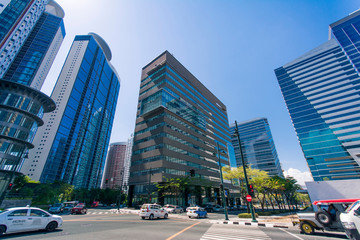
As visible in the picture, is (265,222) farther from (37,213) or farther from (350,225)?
(37,213)

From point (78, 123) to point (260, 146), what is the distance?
14180 cm

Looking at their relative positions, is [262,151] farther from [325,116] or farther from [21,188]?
[21,188]

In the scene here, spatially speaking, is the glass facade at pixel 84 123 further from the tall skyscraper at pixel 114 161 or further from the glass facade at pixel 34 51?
the tall skyscraper at pixel 114 161

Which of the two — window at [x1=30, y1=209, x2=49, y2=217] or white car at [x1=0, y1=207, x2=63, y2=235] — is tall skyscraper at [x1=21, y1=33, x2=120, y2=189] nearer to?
window at [x1=30, y1=209, x2=49, y2=217]

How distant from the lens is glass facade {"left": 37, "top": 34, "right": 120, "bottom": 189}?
9594cm

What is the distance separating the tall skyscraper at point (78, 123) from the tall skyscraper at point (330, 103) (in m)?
144

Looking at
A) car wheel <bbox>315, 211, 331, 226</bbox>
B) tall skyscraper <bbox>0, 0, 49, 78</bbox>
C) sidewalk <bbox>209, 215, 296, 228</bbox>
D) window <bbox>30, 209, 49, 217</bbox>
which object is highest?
tall skyscraper <bbox>0, 0, 49, 78</bbox>

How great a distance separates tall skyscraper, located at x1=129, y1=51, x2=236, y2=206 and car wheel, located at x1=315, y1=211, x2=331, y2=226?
3263cm

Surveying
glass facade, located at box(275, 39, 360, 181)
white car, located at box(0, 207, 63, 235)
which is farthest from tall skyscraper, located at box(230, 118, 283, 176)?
white car, located at box(0, 207, 63, 235)

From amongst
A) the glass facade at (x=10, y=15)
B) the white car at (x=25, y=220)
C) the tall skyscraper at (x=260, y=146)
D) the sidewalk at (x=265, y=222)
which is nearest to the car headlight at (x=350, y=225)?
the sidewalk at (x=265, y=222)

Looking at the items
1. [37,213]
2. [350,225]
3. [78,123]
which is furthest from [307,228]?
[78,123]

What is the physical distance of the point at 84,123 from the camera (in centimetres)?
11481

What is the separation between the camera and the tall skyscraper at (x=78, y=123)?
91.6 meters

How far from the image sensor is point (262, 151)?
121 meters
